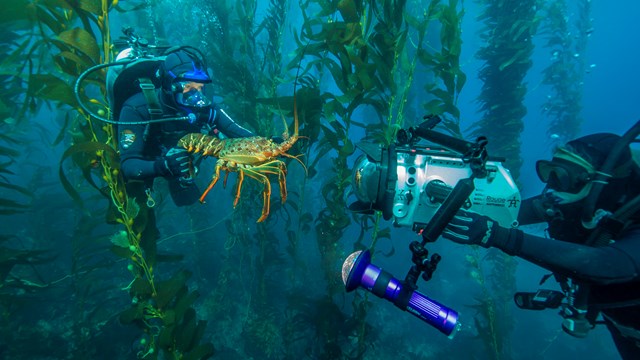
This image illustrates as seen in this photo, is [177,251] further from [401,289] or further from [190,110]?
[401,289]

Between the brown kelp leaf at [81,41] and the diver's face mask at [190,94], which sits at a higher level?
the brown kelp leaf at [81,41]

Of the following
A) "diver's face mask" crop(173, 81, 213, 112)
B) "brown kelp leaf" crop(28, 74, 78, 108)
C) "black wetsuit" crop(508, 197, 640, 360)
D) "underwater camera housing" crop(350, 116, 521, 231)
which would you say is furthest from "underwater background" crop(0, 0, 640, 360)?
"black wetsuit" crop(508, 197, 640, 360)

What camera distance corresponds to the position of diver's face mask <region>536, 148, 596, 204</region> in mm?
2307

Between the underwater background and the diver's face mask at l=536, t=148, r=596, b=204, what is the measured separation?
188cm

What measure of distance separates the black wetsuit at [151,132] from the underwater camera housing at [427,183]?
91.2 inches

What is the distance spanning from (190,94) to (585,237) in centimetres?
408

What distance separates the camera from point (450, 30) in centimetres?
418

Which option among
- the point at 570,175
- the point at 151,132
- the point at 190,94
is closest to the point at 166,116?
the point at 151,132

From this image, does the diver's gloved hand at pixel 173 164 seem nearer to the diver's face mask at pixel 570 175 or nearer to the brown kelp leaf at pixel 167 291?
the brown kelp leaf at pixel 167 291

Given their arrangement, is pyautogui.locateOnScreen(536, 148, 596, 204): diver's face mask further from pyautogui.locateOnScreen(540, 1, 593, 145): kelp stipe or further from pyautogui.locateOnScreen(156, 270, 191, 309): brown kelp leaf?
pyautogui.locateOnScreen(540, 1, 593, 145): kelp stipe

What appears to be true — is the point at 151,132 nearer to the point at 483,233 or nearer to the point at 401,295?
the point at 401,295

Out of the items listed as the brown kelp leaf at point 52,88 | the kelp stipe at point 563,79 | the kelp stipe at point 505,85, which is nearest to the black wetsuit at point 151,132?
the brown kelp leaf at point 52,88

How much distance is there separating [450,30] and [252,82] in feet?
11.2

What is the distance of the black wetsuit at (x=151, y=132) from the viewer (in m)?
3.12
